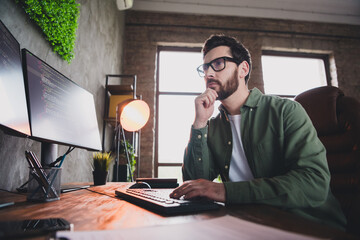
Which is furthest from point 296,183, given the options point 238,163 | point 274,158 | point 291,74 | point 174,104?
point 291,74

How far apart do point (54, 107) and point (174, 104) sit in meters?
3.66

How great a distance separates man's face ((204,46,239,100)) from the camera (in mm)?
1348

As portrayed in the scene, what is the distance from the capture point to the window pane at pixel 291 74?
4891 mm

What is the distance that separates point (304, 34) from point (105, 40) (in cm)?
430

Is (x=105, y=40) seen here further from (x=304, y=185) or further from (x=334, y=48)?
(x=334, y=48)

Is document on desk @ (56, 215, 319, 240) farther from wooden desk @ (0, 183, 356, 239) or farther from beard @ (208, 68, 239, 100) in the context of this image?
beard @ (208, 68, 239, 100)

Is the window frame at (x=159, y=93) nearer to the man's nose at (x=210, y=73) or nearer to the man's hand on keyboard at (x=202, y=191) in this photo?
the man's nose at (x=210, y=73)

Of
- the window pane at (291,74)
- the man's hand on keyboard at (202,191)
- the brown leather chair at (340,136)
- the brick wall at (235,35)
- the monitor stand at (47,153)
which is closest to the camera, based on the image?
the man's hand on keyboard at (202,191)

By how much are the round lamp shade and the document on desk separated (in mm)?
1512

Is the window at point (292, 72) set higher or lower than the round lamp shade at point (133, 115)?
higher

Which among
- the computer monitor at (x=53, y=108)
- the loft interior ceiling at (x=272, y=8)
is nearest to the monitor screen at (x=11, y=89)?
the computer monitor at (x=53, y=108)

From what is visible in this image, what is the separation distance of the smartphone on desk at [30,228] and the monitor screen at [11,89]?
1.18 feet

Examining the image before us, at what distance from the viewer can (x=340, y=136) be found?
1172 millimetres

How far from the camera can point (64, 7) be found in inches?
62.4
